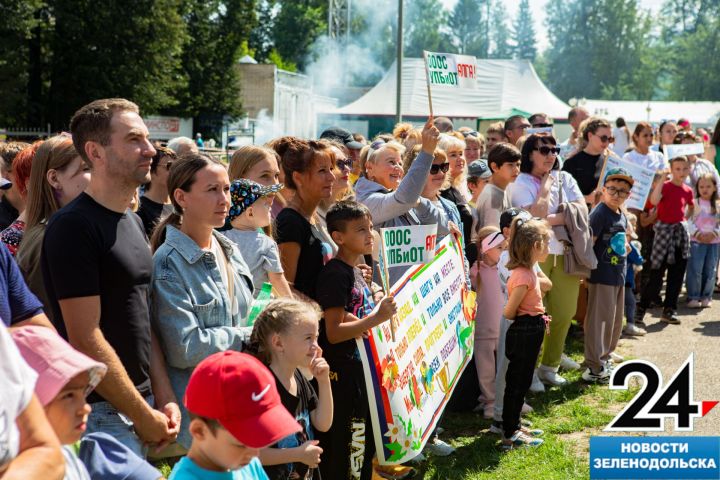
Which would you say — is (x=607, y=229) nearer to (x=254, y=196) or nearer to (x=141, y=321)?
(x=254, y=196)

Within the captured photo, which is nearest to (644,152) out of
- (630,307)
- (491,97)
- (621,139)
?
(630,307)

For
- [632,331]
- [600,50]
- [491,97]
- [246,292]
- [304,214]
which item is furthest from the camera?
[600,50]

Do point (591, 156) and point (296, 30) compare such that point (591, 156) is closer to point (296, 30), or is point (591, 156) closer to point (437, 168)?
point (437, 168)

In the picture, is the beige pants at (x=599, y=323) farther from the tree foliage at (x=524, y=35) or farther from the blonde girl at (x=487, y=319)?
the tree foliage at (x=524, y=35)

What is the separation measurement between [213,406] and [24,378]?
59 centimetres

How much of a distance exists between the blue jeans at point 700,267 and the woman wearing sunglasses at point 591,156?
264 cm

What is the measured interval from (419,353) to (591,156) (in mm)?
4813

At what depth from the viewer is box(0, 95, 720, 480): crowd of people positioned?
2.23m

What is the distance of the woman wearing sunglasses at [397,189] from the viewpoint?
17.0 ft

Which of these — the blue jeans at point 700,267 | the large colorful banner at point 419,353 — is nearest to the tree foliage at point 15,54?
the blue jeans at point 700,267

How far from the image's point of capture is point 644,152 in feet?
34.8

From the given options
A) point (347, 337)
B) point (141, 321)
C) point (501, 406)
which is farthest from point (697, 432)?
point (141, 321)

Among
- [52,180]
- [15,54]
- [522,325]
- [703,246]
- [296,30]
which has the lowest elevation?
[703,246]

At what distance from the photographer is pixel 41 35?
3959 centimetres
